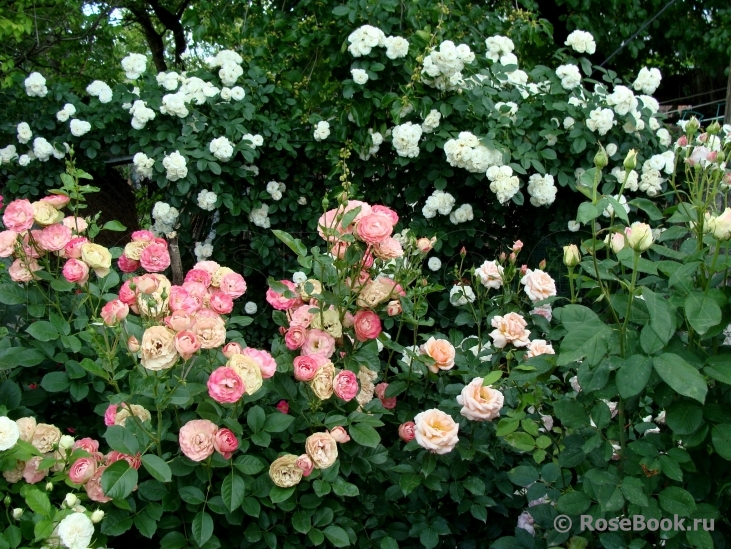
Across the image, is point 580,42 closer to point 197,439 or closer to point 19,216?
point 19,216

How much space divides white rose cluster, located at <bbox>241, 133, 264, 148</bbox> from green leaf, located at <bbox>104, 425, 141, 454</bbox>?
2339 millimetres

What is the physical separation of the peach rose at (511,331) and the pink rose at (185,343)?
2.59ft

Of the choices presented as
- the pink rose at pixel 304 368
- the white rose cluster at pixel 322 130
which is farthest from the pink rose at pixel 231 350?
the white rose cluster at pixel 322 130

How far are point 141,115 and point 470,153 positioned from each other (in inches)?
64.9

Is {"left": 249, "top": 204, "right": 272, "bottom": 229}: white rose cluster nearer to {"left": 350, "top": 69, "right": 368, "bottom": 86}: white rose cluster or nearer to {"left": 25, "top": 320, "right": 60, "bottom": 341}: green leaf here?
{"left": 350, "top": 69, "right": 368, "bottom": 86}: white rose cluster

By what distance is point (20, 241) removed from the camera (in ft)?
5.34

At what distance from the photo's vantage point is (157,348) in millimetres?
1277

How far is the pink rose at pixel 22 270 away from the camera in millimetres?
1651

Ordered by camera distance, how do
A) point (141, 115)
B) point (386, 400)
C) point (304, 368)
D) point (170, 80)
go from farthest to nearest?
1. point (170, 80)
2. point (141, 115)
3. point (386, 400)
4. point (304, 368)

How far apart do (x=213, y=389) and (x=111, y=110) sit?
2.80 meters

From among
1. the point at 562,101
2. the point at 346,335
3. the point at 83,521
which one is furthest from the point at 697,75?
the point at 83,521

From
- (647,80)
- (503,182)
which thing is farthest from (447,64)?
(647,80)

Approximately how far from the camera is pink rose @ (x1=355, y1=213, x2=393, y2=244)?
56.9 inches

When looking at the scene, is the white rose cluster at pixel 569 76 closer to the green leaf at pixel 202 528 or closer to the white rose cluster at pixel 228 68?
the white rose cluster at pixel 228 68
